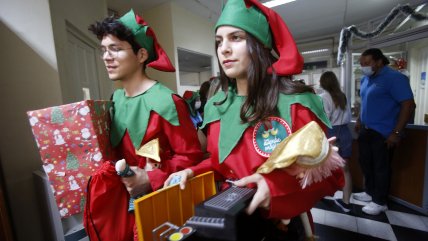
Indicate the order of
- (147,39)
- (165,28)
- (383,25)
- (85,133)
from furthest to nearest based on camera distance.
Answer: (165,28), (383,25), (147,39), (85,133)

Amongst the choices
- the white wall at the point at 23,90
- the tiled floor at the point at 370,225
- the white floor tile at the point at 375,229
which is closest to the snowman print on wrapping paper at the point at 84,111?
the white wall at the point at 23,90

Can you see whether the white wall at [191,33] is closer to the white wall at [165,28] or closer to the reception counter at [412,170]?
the white wall at [165,28]

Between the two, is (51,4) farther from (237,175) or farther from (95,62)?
(237,175)

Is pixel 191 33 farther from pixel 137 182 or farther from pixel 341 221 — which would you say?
pixel 137 182

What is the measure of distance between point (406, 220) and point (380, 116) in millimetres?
981

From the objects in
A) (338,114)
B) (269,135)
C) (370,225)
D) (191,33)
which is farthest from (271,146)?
(191,33)

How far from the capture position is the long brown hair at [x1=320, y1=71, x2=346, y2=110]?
7.32 feet

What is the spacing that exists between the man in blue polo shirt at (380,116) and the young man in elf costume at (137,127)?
196cm

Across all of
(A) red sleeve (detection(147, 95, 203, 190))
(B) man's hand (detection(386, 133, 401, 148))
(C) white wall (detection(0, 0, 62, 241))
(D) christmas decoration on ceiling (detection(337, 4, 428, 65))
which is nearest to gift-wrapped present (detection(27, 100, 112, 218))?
(A) red sleeve (detection(147, 95, 203, 190))

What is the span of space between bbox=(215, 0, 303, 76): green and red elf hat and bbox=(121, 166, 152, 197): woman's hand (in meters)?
A: 0.57

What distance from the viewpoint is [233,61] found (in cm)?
71

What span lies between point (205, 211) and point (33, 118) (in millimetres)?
679

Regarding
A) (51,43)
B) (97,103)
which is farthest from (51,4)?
(97,103)

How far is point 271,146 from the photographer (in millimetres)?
652
